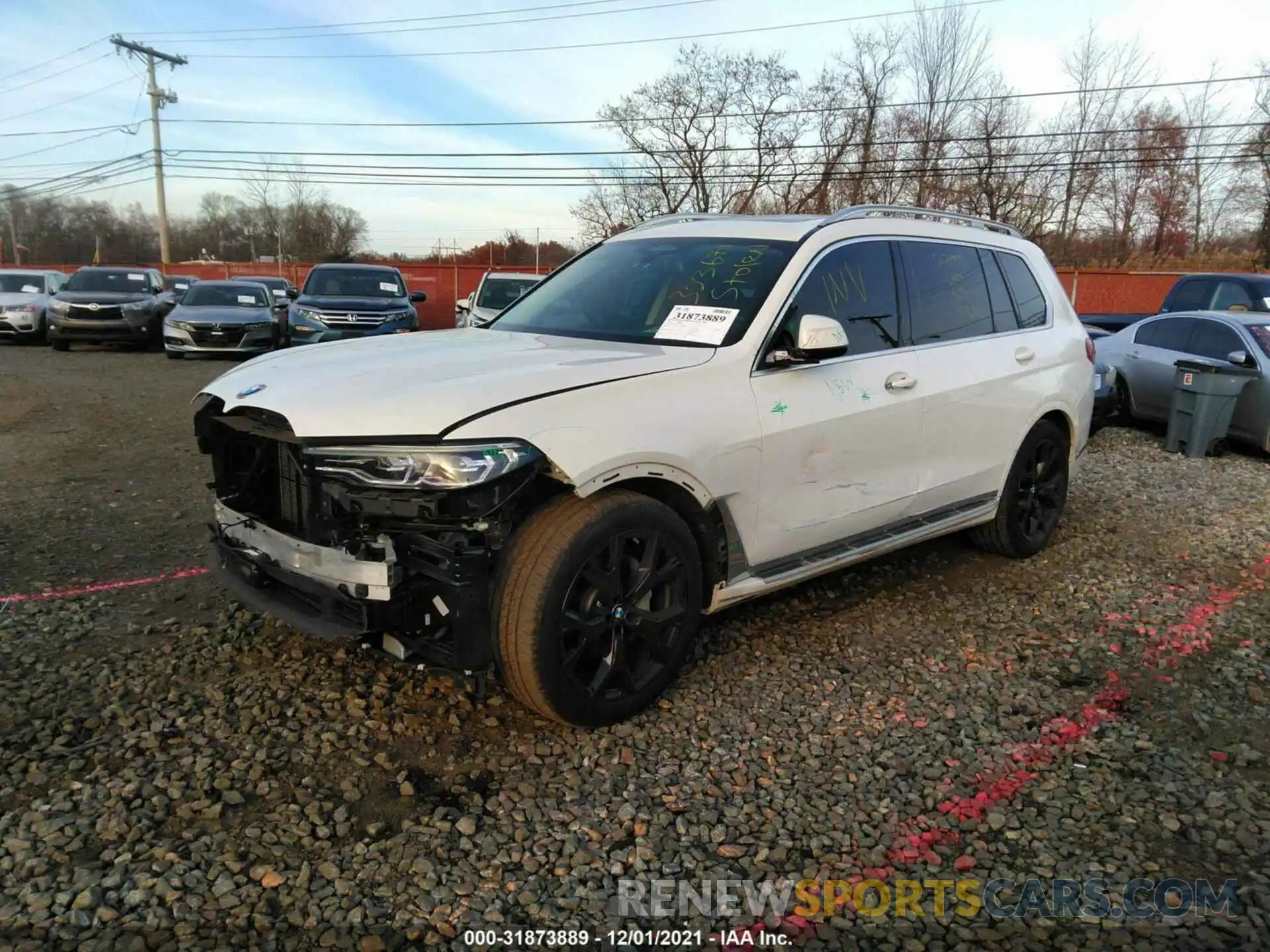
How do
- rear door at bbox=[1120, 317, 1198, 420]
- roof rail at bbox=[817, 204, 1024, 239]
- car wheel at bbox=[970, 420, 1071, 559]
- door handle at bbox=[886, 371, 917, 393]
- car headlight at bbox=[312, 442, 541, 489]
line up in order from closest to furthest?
car headlight at bbox=[312, 442, 541, 489] < door handle at bbox=[886, 371, 917, 393] < roof rail at bbox=[817, 204, 1024, 239] < car wheel at bbox=[970, 420, 1071, 559] < rear door at bbox=[1120, 317, 1198, 420]

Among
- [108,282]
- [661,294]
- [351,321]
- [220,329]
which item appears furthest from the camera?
[108,282]

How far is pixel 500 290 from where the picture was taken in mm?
15445

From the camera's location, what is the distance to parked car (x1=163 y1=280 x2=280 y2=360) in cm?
1476

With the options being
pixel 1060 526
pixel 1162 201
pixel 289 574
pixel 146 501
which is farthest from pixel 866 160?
pixel 289 574

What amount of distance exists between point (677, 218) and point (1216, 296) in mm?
10193

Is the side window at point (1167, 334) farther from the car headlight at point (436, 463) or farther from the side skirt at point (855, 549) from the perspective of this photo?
the car headlight at point (436, 463)

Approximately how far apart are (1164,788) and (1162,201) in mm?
39373

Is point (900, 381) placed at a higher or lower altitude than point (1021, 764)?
higher

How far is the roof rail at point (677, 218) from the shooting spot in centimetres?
442

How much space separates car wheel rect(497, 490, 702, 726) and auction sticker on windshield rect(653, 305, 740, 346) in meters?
0.78

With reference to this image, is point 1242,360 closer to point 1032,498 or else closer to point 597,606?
point 1032,498

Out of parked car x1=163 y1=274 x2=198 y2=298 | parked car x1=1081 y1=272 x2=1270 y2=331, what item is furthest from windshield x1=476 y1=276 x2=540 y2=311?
parked car x1=1081 y1=272 x2=1270 y2=331

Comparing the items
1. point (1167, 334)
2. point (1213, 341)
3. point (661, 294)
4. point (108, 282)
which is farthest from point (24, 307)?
point (1213, 341)

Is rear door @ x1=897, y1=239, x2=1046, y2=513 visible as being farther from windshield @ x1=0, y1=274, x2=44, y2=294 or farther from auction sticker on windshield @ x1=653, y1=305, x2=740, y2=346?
windshield @ x1=0, y1=274, x2=44, y2=294
